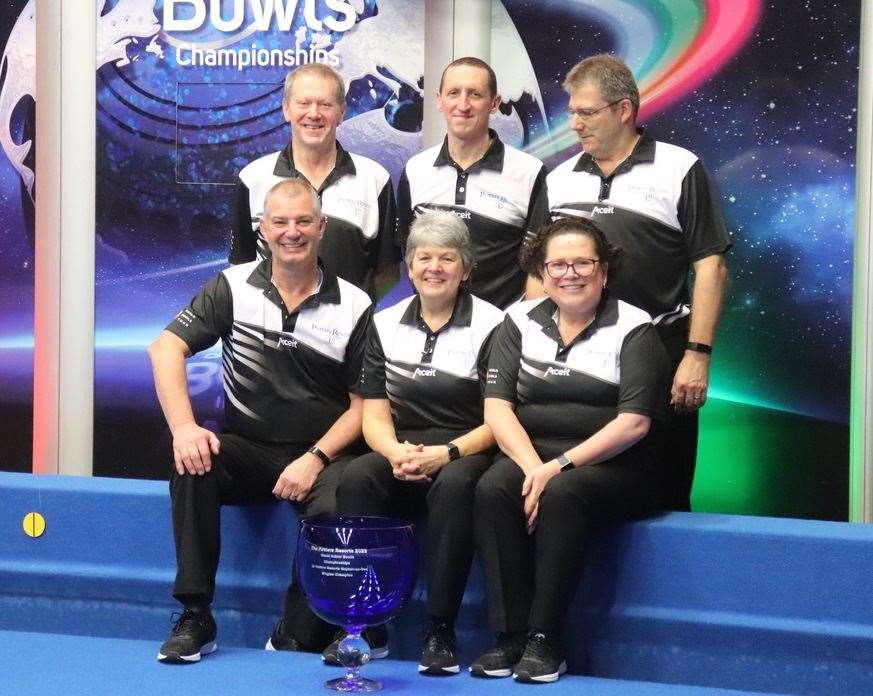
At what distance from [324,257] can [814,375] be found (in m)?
1.56

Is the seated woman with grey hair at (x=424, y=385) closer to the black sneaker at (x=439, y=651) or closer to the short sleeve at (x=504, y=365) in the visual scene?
the short sleeve at (x=504, y=365)

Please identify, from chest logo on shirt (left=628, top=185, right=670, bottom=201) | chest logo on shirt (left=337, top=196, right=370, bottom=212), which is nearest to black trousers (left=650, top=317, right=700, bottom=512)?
chest logo on shirt (left=628, top=185, right=670, bottom=201)

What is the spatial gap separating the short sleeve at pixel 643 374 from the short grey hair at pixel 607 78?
1.97ft

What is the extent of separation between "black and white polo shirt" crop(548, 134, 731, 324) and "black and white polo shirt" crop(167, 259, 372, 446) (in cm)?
64

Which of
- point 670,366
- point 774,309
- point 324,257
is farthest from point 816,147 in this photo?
point 324,257

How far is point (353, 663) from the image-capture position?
288cm

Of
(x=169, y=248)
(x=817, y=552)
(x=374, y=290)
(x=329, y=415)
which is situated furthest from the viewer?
(x=169, y=248)

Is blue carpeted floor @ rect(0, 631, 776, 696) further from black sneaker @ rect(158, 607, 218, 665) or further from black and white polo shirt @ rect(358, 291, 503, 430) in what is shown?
black and white polo shirt @ rect(358, 291, 503, 430)

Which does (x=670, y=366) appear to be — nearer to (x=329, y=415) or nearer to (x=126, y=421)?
(x=329, y=415)

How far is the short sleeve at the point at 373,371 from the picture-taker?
338 cm

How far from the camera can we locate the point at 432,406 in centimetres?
335

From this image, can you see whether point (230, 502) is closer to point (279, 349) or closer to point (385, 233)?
point (279, 349)

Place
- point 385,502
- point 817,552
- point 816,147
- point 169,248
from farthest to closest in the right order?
point 169,248
point 816,147
point 385,502
point 817,552

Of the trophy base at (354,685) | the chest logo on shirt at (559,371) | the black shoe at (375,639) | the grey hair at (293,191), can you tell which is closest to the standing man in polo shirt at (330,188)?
the grey hair at (293,191)
